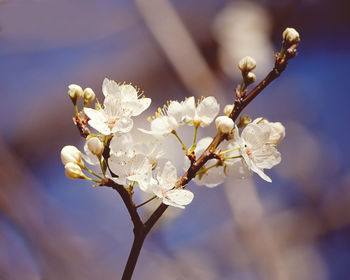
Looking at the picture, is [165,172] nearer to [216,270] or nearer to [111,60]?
[216,270]

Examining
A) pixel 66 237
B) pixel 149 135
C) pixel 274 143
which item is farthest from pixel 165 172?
pixel 66 237

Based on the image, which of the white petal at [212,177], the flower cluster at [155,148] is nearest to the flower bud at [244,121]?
the flower cluster at [155,148]

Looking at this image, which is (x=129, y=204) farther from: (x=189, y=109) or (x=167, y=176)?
(x=189, y=109)

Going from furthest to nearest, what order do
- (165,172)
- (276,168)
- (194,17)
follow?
(276,168) → (194,17) → (165,172)

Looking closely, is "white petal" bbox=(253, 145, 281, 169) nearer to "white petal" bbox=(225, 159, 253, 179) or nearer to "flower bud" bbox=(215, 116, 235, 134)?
"white petal" bbox=(225, 159, 253, 179)

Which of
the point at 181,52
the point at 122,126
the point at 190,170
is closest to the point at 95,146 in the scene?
the point at 122,126

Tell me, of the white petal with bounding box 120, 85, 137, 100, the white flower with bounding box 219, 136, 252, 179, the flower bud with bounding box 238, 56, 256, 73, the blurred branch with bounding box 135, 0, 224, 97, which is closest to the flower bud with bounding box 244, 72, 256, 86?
the flower bud with bounding box 238, 56, 256, 73

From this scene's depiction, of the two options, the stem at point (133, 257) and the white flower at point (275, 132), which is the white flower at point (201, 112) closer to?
the white flower at point (275, 132)
